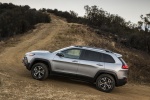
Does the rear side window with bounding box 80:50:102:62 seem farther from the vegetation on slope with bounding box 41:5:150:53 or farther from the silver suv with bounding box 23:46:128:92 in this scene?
the vegetation on slope with bounding box 41:5:150:53

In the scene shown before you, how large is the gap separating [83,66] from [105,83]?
3.79 ft

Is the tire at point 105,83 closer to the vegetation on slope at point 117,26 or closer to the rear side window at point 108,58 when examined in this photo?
the rear side window at point 108,58

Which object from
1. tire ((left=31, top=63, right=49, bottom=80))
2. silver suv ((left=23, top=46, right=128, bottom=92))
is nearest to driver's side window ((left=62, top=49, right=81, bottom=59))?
silver suv ((left=23, top=46, right=128, bottom=92))

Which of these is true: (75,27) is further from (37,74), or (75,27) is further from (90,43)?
(37,74)

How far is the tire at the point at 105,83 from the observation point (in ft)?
49.0

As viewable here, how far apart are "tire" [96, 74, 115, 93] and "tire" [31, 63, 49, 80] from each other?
7.19 ft

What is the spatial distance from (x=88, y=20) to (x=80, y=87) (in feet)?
96.4

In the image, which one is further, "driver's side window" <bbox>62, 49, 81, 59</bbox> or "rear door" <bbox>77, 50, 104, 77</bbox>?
"driver's side window" <bbox>62, 49, 81, 59</bbox>

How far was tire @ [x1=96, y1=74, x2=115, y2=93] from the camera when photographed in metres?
14.9

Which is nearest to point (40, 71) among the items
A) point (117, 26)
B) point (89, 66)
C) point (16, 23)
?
point (89, 66)

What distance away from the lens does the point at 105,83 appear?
15023mm

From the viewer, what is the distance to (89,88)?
1528 cm

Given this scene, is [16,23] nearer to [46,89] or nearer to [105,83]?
[105,83]

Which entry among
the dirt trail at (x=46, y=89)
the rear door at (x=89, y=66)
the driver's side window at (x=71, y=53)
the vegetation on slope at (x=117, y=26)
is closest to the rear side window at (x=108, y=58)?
the rear door at (x=89, y=66)
